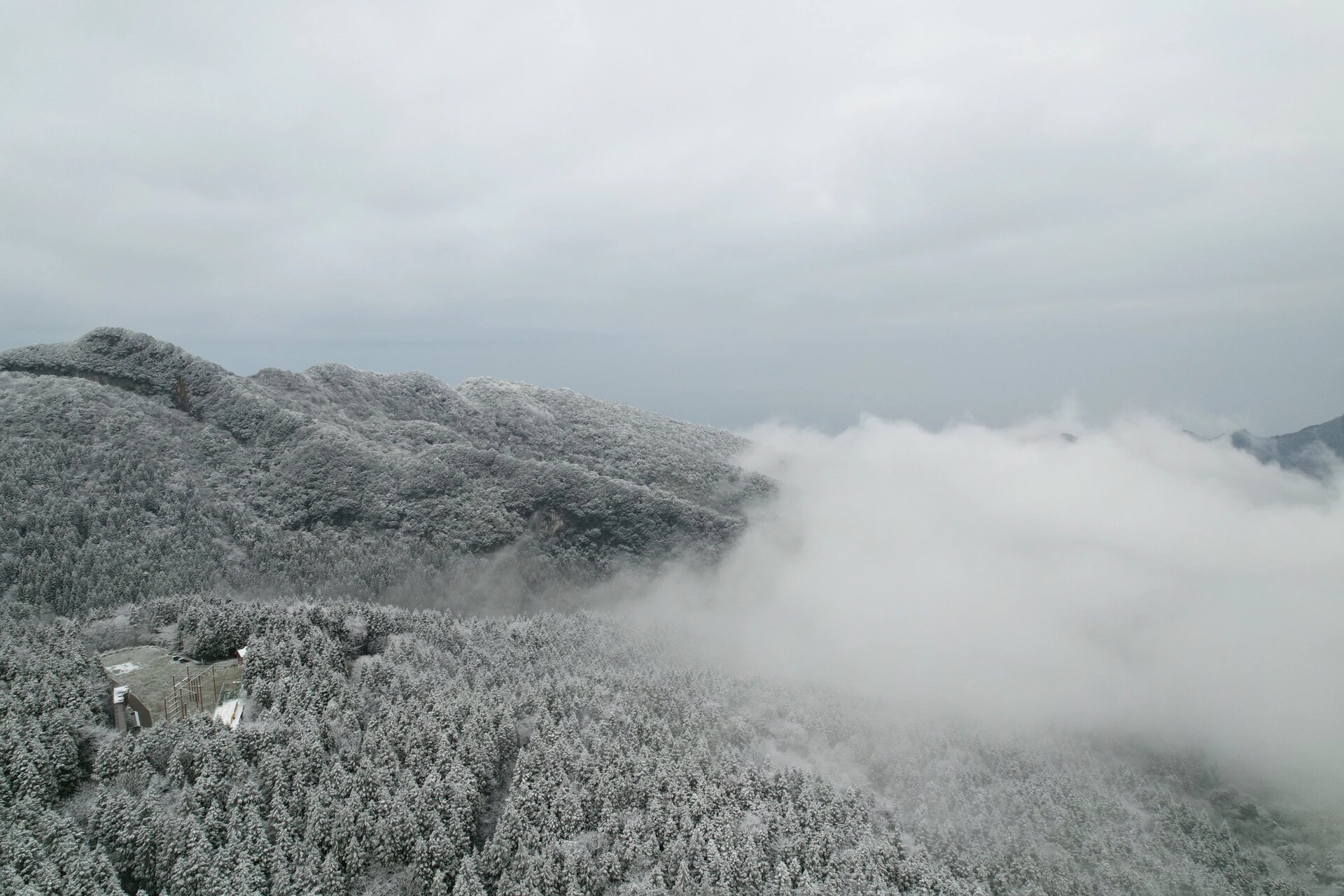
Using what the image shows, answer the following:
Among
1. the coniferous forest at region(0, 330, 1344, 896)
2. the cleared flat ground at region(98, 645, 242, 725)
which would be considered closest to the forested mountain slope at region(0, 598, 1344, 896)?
the coniferous forest at region(0, 330, 1344, 896)

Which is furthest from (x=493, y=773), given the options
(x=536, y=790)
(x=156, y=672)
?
(x=156, y=672)

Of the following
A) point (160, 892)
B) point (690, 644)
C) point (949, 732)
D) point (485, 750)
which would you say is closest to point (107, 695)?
point (160, 892)

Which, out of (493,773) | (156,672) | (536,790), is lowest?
(493,773)

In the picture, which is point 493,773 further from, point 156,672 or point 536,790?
point 156,672

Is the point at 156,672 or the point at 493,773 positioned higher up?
the point at 156,672

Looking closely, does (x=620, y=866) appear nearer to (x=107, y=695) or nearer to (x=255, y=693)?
(x=255, y=693)

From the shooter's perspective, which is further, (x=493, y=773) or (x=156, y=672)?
(x=156, y=672)

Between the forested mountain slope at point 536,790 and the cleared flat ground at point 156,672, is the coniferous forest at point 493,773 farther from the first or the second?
the cleared flat ground at point 156,672

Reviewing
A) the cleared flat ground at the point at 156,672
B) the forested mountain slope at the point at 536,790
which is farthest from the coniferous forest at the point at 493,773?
the cleared flat ground at the point at 156,672
